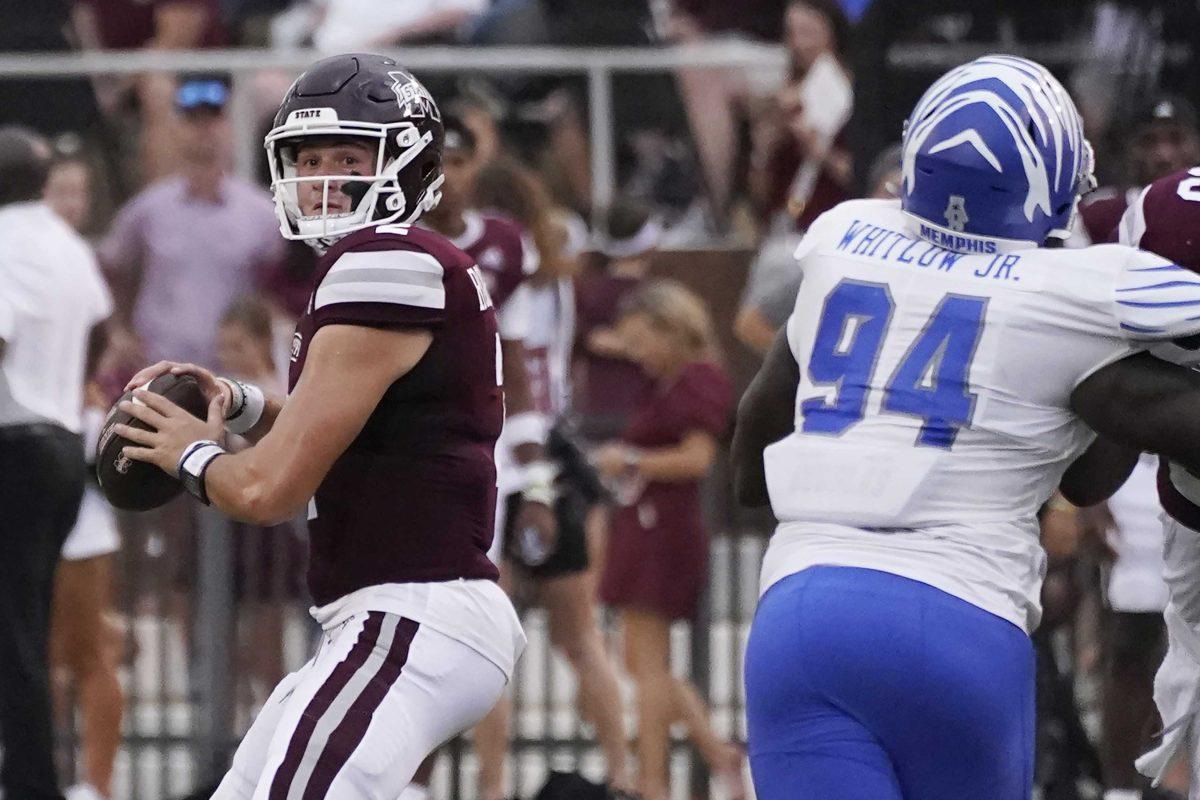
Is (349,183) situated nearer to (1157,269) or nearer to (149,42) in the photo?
(1157,269)

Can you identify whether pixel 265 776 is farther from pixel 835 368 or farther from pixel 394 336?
pixel 835 368

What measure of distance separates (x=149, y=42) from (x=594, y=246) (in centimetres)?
291

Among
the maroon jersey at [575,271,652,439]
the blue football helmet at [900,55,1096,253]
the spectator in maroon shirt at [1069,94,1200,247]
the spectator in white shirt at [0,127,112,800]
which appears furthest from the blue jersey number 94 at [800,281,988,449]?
the maroon jersey at [575,271,652,439]

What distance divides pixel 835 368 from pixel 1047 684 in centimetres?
358

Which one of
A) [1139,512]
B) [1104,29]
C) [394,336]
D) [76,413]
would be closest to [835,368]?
[394,336]

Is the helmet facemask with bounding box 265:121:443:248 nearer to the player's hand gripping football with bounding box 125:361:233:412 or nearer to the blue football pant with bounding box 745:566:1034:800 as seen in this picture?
the player's hand gripping football with bounding box 125:361:233:412

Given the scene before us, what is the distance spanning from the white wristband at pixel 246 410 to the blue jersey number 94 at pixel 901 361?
1274 mm

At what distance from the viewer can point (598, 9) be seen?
11477mm

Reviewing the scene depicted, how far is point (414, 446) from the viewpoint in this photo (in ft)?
13.9

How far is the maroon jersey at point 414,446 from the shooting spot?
4172 mm

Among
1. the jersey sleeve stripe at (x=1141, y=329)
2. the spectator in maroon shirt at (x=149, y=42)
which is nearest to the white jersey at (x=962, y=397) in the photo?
the jersey sleeve stripe at (x=1141, y=329)

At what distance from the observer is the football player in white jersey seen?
378cm

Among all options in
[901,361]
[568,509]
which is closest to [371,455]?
[901,361]

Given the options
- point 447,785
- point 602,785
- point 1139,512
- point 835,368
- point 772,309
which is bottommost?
point 447,785
